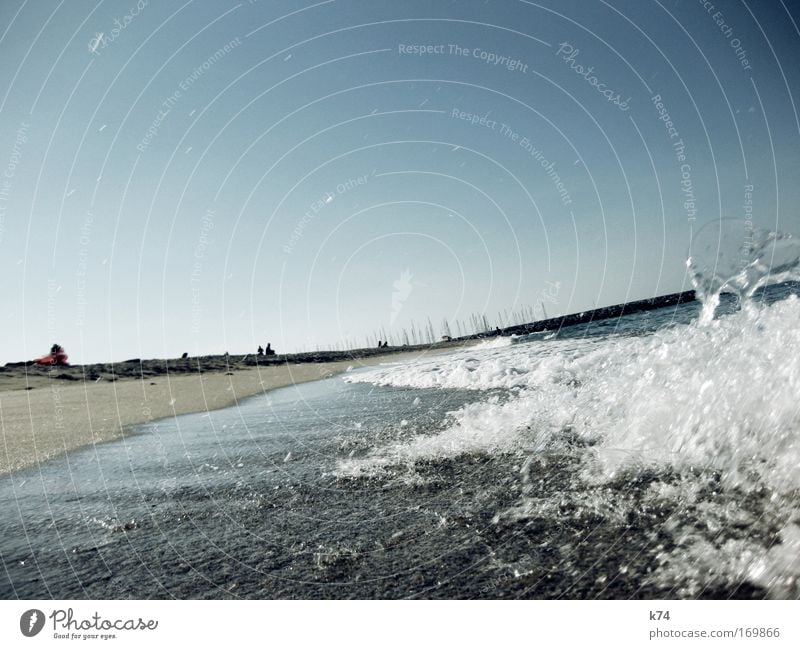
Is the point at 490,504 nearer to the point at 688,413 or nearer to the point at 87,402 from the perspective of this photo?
the point at 688,413

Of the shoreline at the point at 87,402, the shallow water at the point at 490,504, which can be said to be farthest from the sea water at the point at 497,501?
the shoreline at the point at 87,402

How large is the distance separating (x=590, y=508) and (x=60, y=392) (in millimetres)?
18786

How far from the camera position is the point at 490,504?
375cm

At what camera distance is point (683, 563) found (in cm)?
266

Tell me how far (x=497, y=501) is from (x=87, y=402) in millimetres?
14050

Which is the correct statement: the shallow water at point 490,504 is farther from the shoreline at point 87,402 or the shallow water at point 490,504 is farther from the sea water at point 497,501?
the shoreline at point 87,402

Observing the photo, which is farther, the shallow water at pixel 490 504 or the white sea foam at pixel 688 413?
the white sea foam at pixel 688 413

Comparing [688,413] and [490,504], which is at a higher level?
[688,413]

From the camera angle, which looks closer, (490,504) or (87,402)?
(490,504)

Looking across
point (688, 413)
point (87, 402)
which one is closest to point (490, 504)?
point (688, 413)

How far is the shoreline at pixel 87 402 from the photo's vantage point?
27.4ft

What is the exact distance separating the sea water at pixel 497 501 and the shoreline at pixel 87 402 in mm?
1668
